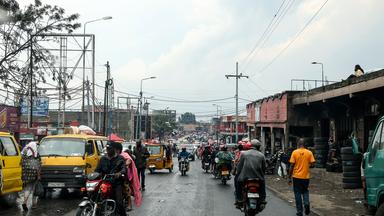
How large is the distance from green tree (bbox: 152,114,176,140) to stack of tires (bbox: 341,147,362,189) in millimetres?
94559

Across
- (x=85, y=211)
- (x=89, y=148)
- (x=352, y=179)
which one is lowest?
(x=352, y=179)

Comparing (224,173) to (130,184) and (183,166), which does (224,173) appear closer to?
(183,166)

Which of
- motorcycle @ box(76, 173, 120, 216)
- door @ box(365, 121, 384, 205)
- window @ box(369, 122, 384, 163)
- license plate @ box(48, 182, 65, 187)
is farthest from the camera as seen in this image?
license plate @ box(48, 182, 65, 187)

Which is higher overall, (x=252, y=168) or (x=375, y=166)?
(x=375, y=166)

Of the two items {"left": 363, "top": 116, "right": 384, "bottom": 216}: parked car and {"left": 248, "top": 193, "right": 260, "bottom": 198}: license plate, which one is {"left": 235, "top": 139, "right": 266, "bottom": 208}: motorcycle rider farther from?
{"left": 363, "top": 116, "right": 384, "bottom": 216}: parked car

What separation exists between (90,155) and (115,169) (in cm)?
763

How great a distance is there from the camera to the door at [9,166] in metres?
12.1

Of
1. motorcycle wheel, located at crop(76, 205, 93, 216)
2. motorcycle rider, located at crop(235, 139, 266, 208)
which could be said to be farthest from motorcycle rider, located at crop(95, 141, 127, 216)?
motorcycle rider, located at crop(235, 139, 266, 208)

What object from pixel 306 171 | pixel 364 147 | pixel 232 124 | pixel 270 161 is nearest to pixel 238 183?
pixel 306 171

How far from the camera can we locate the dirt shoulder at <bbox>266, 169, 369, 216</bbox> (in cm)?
1291

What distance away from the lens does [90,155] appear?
16.5 m

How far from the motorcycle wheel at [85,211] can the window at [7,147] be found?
186 inches

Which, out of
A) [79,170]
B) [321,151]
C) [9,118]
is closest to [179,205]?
[79,170]

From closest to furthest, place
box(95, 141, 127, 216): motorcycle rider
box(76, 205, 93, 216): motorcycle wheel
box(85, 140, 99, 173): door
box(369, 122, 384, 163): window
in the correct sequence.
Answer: box(369, 122, 384, 163): window
box(76, 205, 93, 216): motorcycle wheel
box(95, 141, 127, 216): motorcycle rider
box(85, 140, 99, 173): door
